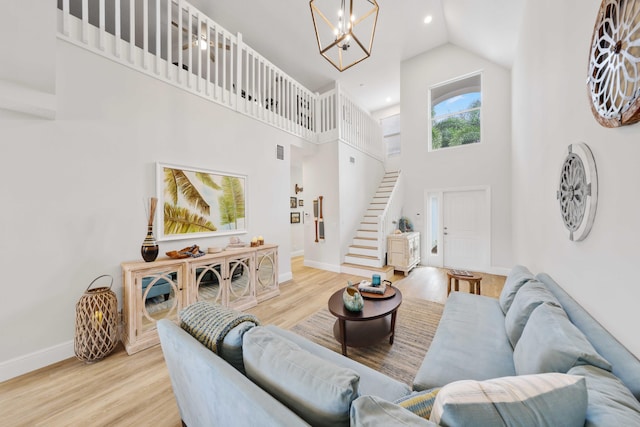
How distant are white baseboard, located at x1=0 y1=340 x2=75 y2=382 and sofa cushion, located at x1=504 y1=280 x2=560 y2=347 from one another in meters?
3.80

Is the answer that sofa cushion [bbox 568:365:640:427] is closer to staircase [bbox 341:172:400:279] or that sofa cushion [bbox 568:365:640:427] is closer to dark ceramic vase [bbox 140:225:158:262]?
dark ceramic vase [bbox 140:225:158:262]

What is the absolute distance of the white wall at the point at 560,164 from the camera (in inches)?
43.6

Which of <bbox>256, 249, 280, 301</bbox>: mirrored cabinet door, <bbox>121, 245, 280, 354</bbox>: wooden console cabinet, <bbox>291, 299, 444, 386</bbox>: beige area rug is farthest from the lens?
<bbox>256, 249, 280, 301</bbox>: mirrored cabinet door

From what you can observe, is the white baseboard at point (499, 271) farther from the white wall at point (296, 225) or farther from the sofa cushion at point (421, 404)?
the sofa cushion at point (421, 404)

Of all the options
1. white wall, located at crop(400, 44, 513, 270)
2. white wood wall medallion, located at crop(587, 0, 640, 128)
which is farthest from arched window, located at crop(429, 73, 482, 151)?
white wood wall medallion, located at crop(587, 0, 640, 128)

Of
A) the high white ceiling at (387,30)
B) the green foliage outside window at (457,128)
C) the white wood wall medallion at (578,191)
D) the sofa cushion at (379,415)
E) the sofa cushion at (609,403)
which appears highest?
the high white ceiling at (387,30)

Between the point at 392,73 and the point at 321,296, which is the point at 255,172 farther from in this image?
the point at 392,73

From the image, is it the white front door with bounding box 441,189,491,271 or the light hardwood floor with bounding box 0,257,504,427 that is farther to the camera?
the white front door with bounding box 441,189,491,271

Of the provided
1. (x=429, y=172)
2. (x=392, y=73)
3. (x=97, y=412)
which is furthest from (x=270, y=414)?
(x=392, y=73)

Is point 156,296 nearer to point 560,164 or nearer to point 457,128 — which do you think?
point 560,164

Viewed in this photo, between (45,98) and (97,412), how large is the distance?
2.55m

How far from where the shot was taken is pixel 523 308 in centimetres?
159

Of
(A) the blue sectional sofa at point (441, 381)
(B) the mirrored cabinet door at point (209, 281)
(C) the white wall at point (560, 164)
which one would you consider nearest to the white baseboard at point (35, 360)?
(B) the mirrored cabinet door at point (209, 281)

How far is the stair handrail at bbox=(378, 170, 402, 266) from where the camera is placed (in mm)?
4891
